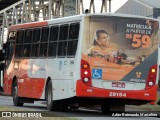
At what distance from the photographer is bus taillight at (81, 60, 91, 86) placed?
20945 mm

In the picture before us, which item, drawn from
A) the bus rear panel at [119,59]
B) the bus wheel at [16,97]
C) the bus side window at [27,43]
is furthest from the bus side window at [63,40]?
the bus wheel at [16,97]

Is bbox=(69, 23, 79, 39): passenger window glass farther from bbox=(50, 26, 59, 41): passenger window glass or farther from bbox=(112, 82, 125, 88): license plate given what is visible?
bbox=(112, 82, 125, 88): license plate

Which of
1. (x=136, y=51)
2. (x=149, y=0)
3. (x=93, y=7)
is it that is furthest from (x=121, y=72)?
(x=149, y=0)

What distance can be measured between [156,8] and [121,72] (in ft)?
150

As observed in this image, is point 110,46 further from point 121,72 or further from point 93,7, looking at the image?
point 93,7

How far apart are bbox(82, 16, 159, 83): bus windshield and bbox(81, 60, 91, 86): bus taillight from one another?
13 cm

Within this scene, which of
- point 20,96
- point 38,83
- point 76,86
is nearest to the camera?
point 76,86

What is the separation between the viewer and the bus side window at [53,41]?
23094 millimetres

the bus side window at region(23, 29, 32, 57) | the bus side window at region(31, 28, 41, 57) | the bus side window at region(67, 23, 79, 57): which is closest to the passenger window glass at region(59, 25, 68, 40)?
the bus side window at region(67, 23, 79, 57)

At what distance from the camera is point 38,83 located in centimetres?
2453

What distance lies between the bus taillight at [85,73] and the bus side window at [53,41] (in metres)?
2.32

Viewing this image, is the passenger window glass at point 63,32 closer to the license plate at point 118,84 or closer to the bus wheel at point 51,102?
the bus wheel at point 51,102

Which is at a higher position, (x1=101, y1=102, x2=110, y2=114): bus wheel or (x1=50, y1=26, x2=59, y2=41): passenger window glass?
(x1=50, y1=26, x2=59, y2=41): passenger window glass

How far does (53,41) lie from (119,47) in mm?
2823
